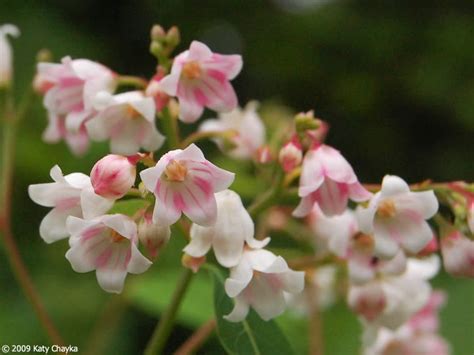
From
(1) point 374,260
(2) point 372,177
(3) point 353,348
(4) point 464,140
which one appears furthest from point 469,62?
(1) point 374,260

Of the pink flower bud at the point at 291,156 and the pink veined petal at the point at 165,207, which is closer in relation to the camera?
the pink veined petal at the point at 165,207

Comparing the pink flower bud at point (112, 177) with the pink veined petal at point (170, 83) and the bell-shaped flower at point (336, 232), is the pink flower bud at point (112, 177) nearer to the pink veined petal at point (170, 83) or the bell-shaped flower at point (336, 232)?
the pink veined petal at point (170, 83)

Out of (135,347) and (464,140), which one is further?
(464,140)

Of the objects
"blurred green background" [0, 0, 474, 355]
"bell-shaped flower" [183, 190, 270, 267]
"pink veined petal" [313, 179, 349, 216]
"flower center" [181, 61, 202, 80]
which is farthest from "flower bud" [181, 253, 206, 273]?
"blurred green background" [0, 0, 474, 355]

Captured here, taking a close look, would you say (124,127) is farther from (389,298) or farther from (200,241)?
(389,298)

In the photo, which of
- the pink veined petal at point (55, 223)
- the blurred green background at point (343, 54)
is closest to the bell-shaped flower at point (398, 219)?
the pink veined petal at point (55, 223)

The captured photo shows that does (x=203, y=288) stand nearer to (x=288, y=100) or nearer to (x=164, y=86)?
(x=164, y=86)
